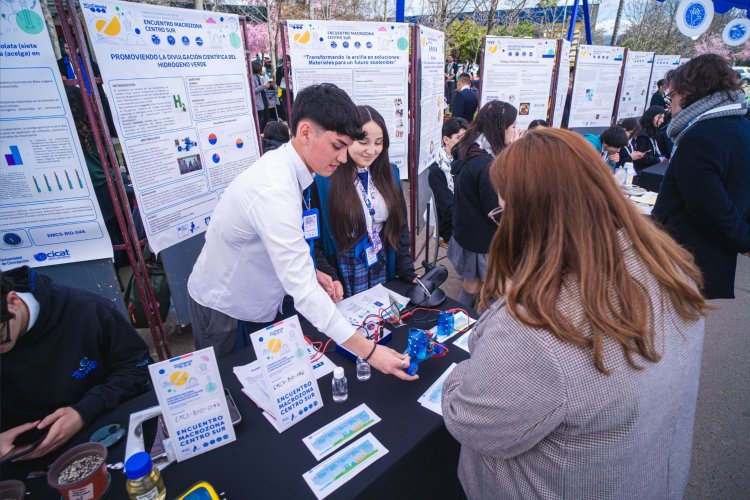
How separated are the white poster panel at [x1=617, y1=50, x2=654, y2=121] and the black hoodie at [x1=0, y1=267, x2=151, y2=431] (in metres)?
8.00

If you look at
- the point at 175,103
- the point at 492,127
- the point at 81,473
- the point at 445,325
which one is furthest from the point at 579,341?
the point at 175,103

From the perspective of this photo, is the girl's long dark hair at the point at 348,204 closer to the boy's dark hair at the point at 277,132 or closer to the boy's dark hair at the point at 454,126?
the boy's dark hair at the point at 454,126

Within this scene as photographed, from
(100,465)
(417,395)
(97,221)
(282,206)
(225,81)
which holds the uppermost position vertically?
(225,81)

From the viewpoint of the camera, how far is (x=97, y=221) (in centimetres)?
201

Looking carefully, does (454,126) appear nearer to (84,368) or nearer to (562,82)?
(562,82)

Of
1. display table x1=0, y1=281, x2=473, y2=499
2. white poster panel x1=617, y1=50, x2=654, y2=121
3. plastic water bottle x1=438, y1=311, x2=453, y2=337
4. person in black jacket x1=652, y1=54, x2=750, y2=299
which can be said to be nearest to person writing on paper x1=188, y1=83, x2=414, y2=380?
display table x1=0, y1=281, x2=473, y2=499

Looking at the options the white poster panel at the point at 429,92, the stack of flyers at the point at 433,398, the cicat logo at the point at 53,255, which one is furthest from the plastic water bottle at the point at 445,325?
the white poster panel at the point at 429,92

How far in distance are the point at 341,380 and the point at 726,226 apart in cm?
221

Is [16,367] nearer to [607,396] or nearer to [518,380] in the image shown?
[518,380]

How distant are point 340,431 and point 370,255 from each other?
106 centimetres

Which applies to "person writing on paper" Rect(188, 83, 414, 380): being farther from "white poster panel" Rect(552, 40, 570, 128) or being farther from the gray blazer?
"white poster panel" Rect(552, 40, 570, 128)

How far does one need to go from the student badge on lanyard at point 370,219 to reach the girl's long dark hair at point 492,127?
2.61 ft

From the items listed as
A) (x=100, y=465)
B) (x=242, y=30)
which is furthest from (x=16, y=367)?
(x=242, y=30)

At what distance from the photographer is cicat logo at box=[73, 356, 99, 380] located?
1307 mm
